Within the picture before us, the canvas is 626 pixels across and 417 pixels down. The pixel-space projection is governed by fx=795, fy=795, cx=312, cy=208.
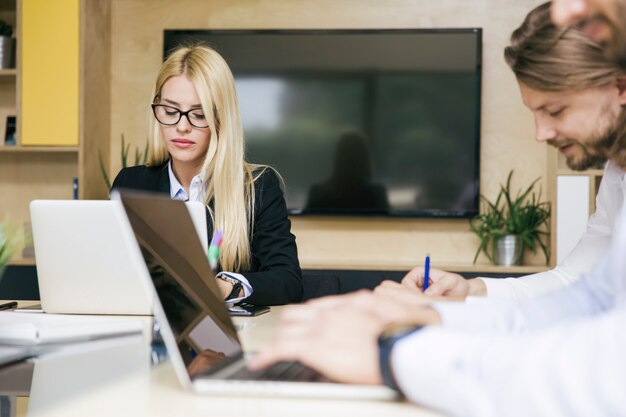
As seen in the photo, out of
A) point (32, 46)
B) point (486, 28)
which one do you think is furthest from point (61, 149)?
point (486, 28)

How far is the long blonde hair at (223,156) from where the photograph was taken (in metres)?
2.13

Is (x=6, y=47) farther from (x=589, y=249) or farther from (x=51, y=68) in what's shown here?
(x=589, y=249)

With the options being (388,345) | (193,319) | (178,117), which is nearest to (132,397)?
(193,319)

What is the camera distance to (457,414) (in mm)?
782

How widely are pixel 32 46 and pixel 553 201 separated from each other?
2635mm

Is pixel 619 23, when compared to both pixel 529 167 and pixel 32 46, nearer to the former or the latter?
pixel 529 167

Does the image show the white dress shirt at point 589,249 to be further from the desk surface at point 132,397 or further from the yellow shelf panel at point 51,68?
the yellow shelf panel at point 51,68

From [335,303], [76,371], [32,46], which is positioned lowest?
[76,371]

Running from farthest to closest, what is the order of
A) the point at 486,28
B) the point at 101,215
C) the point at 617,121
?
1. the point at 486,28
2. the point at 101,215
3. the point at 617,121

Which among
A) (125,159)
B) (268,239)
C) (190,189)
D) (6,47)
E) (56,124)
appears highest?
(6,47)

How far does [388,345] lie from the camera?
826mm

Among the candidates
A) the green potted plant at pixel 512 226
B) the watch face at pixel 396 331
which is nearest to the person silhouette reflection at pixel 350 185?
the green potted plant at pixel 512 226

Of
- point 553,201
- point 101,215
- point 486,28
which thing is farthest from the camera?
point 486,28

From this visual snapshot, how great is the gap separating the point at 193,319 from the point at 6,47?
134 inches
